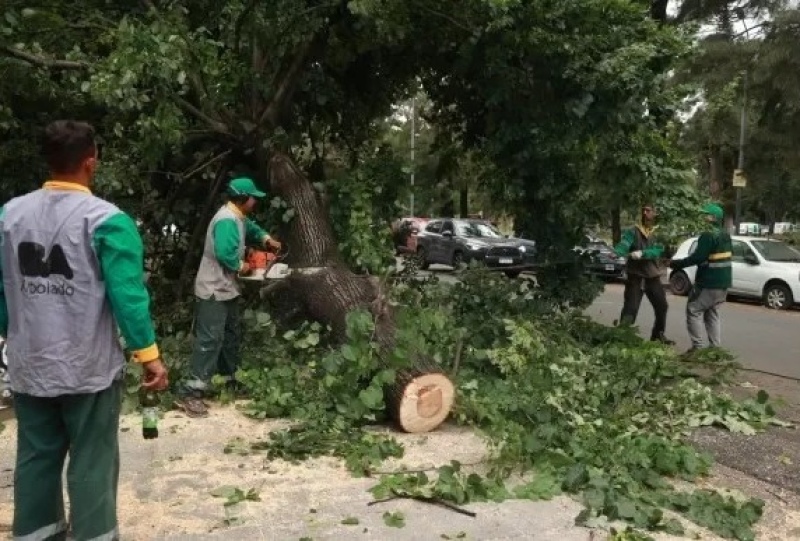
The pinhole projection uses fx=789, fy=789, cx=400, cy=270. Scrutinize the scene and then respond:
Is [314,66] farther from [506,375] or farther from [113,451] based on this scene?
[113,451]

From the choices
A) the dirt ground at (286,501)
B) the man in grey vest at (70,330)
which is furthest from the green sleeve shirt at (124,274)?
the dirt ground at (286,501)

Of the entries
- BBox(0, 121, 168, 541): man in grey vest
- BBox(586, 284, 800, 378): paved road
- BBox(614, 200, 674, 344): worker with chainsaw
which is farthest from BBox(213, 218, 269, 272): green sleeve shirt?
BBox(586, 284, 800, 378): paved road

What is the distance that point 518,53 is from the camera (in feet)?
24.4

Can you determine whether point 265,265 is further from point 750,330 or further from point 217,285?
point 750,330

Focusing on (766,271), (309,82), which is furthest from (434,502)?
(766,271)

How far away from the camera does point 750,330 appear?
1241 centimetres

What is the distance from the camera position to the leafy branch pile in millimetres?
4441

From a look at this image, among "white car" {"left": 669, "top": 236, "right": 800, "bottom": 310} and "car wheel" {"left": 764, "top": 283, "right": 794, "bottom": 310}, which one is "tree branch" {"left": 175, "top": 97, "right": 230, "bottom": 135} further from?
"car wheel" {"left": 764, "top": 283, "right": 794, "bottom": 310}

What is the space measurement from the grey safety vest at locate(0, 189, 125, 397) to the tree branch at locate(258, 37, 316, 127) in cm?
540

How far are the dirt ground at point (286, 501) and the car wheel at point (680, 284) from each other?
12.9 meters

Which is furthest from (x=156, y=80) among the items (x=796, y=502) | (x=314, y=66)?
(x=796, y=502)

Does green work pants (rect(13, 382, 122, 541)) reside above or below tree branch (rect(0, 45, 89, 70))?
below

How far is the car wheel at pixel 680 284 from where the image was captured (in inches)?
688

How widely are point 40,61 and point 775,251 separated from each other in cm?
1437
